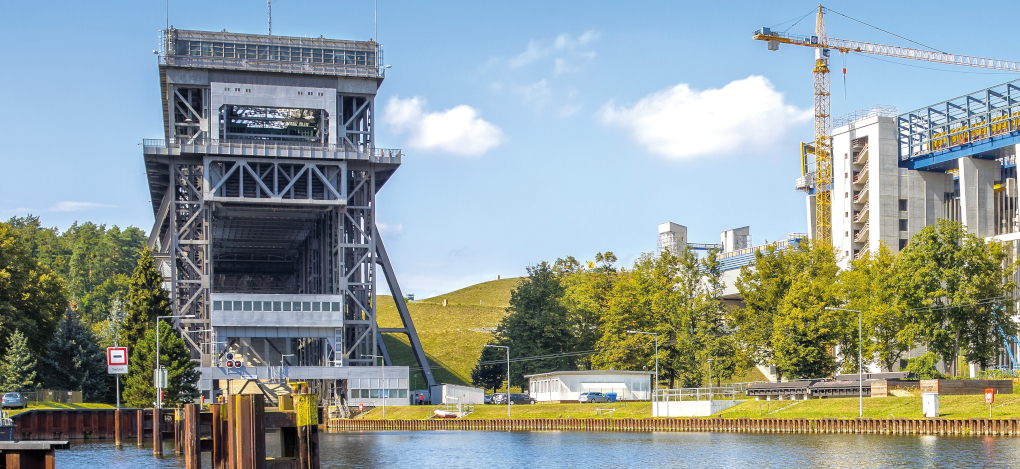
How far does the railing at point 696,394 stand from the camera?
8529 cm

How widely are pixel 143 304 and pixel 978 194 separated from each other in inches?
3152

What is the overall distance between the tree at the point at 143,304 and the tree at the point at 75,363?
20.3 ft

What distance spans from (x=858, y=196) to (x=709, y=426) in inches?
2084

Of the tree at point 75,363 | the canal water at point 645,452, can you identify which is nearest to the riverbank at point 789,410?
the canal water at point 645,452

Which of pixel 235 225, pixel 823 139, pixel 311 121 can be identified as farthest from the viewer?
pixel 823 139

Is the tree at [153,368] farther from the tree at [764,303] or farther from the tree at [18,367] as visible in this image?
the tree at [764,303]

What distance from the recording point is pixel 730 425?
78.6m

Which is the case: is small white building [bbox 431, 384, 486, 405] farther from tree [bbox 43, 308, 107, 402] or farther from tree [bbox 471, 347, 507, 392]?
tree [bbox 43, 308, 107, 402]

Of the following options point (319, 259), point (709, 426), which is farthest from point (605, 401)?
point (319, 259)

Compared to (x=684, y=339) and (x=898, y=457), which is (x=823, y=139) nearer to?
(x=684, y=339)

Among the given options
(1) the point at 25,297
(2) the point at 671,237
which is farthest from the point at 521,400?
(2) the point at 671,237

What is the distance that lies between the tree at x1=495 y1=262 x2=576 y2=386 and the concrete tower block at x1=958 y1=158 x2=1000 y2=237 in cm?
4201

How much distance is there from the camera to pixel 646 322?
106 metres

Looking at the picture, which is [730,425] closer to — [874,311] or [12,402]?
[874,311]
